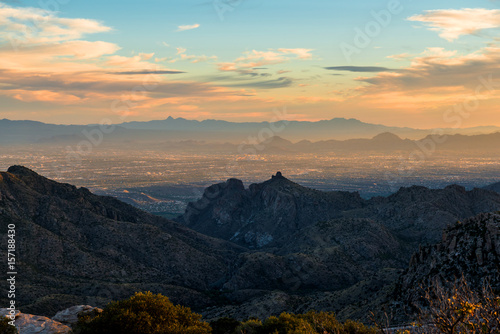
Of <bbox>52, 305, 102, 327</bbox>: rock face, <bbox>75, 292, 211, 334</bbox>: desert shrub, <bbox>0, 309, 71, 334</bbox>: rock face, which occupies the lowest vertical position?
<bbox>52, 305, 102, 327</bbox>: rock face

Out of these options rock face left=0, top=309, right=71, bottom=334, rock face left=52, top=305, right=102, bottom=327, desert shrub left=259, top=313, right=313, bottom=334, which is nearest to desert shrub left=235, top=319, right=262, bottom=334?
desert shrub left=259, top=313, right=313, bottom=334

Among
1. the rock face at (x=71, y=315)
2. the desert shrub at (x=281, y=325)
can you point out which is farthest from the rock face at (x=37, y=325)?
the desert shrub at (x=281, y=325)

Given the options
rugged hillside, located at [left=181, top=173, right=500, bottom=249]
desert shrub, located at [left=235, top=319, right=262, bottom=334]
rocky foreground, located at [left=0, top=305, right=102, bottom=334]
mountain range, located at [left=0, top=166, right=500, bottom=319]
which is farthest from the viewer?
rugged hillside, located at [left=181, top=173, right=500, bottom=249]

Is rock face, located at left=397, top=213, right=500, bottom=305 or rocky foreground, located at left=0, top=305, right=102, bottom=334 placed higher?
rock face, located at left=397, top=213, right=500, bottom=305

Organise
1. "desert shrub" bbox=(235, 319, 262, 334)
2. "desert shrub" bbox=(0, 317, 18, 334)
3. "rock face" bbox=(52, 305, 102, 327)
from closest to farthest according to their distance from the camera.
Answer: "desert shrub" bbox=(0, 317, 18, 334) → "desert shrub" bbox=(235, 319, 262, 334) → "rock face" bbox=(52, 305, 102, 327)

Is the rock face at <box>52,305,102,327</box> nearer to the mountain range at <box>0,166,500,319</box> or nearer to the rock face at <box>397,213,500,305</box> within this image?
the mountain range at <box>0,166,500,319</box>

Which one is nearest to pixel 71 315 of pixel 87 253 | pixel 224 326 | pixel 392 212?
pixel 224 326

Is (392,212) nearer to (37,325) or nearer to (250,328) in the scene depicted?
(250,328)
